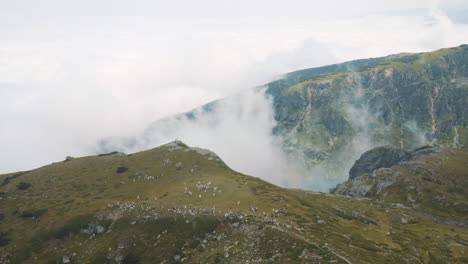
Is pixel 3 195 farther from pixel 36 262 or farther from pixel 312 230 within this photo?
pixel 312 230

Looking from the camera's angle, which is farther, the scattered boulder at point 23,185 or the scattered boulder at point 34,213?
the scattered boulder at point 23,185

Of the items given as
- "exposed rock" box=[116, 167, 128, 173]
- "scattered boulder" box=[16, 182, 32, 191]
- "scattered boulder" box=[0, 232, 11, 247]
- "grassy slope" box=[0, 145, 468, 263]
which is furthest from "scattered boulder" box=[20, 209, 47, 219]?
"exposed rock" box=[116, 167, 128, 173]

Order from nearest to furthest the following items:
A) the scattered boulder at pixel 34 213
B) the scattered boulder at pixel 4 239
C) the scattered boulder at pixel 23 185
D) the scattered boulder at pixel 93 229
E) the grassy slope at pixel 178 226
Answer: the grassy slope at pixel 178 226 → the scattered boulder at pixel 93 229 → the scattered boulder at pixel 4 239 → the scattered boulder at pixel 34 213 → the scattered boulder at pixel 23 185

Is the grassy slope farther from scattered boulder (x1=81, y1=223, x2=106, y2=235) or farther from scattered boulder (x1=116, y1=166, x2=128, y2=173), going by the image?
scattered boulder (x1=116, y1=166, x2=128, y2=173)

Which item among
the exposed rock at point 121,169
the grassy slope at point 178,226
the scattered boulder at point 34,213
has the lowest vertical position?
the grassy slope at point 178,226

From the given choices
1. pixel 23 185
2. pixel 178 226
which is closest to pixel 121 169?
pixel 23 185

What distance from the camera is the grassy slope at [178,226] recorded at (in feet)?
243

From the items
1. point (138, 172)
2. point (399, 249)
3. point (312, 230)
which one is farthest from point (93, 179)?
point (399, 249)

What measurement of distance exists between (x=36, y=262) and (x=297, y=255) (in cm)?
8633

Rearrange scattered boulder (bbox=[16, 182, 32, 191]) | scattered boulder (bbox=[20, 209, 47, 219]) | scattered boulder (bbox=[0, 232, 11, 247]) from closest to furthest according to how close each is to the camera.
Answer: scattered boulder (bbox=[0, 232, 11, 247]), scattered boulder (bbox=[20, 209, 47, 219]), scattered boulder (bbox=[16, 182, 32, 191])

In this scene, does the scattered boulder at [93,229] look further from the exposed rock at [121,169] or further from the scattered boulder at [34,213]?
the exposed rock at [121,169]

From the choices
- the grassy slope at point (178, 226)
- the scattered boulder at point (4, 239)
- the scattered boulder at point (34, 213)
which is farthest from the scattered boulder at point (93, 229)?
the scattered boulder at point (34, 213)

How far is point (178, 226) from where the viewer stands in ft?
301

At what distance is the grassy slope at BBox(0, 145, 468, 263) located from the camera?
74.1 meters
